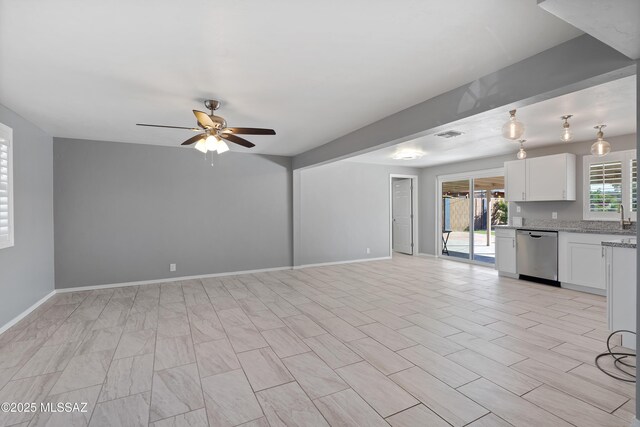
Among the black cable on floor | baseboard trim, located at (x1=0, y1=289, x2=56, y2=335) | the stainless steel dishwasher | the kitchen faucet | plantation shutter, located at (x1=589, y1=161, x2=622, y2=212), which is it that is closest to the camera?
the black cable on floor

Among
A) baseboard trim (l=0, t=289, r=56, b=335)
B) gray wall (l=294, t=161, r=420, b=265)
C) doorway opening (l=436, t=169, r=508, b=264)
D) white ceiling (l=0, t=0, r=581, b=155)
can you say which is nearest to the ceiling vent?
white ceiling (l=0, t=0, r=581, b=155)

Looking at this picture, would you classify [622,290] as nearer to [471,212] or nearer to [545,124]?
[545,124]

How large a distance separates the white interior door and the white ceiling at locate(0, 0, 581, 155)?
Result: 5083 millimetres

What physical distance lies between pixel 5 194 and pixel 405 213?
769cm

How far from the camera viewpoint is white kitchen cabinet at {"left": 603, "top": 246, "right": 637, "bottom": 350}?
102 inches

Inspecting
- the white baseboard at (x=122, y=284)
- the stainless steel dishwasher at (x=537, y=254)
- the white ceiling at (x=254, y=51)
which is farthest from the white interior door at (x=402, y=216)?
the white ceiling at (x=254, y=51)

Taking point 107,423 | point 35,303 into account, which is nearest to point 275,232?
point 35,303

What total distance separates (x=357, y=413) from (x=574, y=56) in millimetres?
2697

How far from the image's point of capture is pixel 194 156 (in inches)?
213

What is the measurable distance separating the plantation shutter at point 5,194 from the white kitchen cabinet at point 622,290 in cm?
601

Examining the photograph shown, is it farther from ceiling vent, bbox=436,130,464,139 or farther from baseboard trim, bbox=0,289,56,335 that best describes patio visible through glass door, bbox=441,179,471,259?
baseboard trim, bbox=0,289,56,335

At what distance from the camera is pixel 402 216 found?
8398 millimetres

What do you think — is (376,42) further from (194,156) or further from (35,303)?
(35,303)

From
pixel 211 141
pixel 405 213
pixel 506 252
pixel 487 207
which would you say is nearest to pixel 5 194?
pixel 211 141
